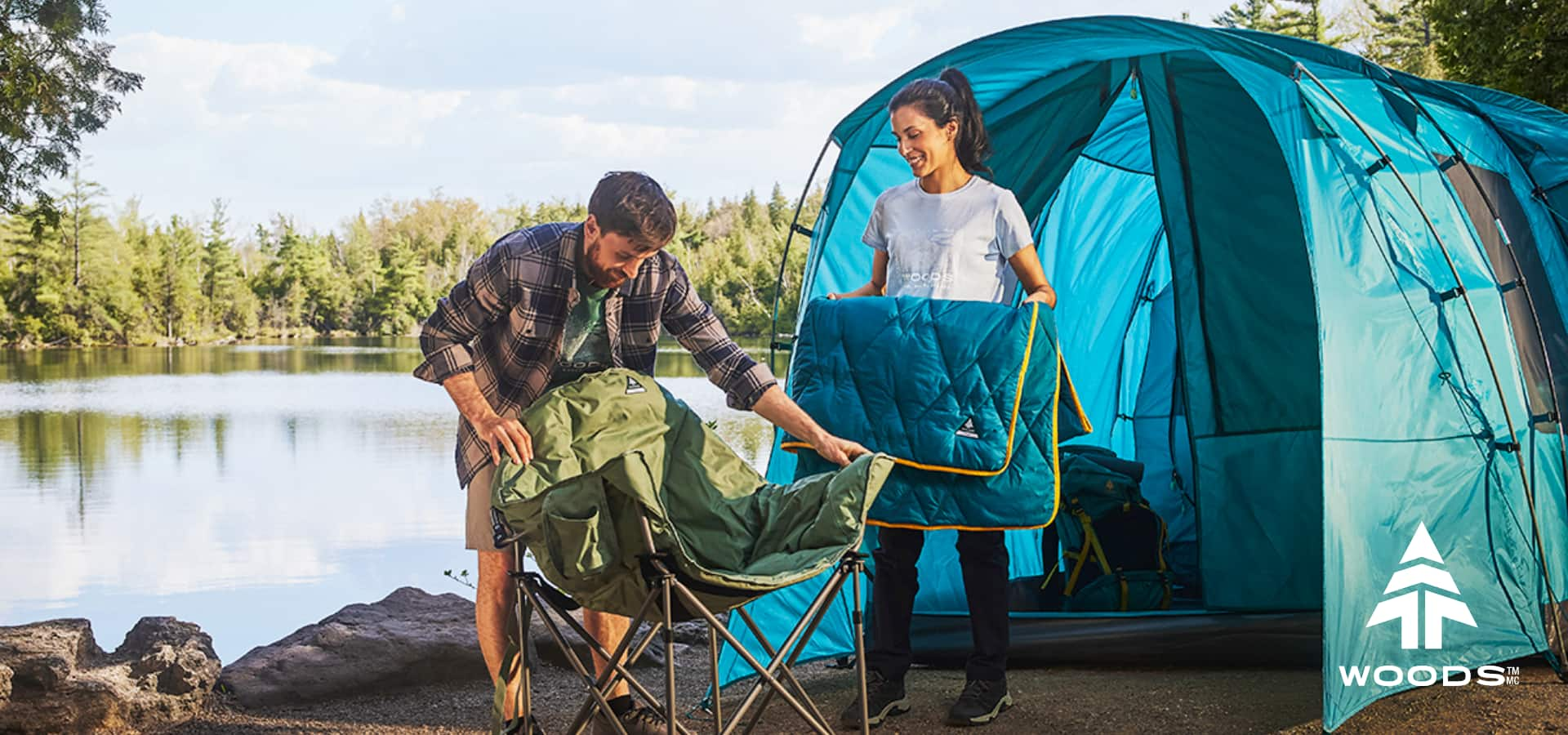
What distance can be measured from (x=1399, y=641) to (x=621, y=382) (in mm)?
1616

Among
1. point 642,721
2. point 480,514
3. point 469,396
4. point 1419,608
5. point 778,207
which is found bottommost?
point 642,721

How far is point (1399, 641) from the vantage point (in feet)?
9.18

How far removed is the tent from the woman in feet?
1.30

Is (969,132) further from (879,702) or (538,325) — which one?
(879,702)

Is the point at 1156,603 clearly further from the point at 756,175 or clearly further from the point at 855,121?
the point at 756,175

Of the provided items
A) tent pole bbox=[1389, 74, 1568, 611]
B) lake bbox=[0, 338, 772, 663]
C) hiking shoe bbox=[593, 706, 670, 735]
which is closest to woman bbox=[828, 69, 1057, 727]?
hiking shoe bbox=[593, 706, 670, 735]

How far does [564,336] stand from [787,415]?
412 mm

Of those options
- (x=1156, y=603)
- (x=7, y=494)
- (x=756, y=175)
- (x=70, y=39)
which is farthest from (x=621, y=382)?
(x=756, y=175)

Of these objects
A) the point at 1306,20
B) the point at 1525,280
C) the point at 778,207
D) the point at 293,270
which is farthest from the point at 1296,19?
the point at 1525,280

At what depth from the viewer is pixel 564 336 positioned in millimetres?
2408

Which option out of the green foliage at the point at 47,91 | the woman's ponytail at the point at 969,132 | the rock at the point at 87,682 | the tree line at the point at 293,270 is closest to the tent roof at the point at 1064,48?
the woman's ponytail at the point at 969,132

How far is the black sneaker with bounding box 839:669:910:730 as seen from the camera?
2.85 metres

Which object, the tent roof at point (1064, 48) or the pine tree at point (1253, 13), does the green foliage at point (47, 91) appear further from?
the pine tree at point (1253, 13)

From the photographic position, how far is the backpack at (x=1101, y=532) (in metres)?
3.63
